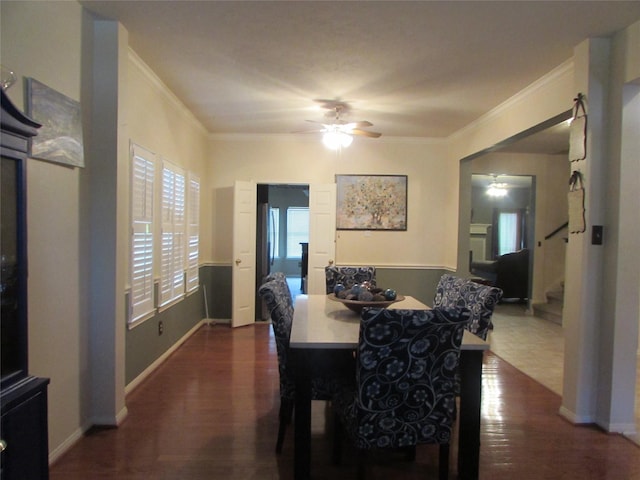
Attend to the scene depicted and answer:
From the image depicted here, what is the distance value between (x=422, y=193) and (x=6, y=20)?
4.62 metres

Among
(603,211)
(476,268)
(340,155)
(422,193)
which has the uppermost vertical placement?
(340,155)

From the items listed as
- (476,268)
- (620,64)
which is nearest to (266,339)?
(620,64)

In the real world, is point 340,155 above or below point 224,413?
above

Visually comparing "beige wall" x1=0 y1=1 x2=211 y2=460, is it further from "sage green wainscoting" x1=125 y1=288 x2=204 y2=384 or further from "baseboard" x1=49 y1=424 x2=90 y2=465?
"sage green wainscoting" x1=125 y1=288 x2=204 y2=384

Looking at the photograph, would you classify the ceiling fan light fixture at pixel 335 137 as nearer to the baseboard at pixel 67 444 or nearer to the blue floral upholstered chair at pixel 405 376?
the blue floral upholstered chair at pixel 405 376

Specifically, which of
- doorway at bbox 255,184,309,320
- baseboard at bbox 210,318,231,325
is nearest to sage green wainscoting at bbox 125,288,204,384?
baseboard at bbox 210,318,231,325

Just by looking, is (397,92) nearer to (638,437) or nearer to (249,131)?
(249,131)

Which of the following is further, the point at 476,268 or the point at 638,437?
the point at 476,268

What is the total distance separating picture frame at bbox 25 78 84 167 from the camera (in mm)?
1833

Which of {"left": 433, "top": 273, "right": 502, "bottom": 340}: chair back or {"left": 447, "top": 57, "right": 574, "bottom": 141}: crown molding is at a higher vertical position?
{"left": 447, "top": 57, "right": 574, "bottom": 141}: crown molding

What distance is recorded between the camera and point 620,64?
2441 millimetres

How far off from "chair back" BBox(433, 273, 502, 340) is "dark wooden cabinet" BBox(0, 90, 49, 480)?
6.15 feet

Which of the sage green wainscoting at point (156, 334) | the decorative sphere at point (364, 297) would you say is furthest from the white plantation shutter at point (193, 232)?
the decorative sphere at point (364, 297)

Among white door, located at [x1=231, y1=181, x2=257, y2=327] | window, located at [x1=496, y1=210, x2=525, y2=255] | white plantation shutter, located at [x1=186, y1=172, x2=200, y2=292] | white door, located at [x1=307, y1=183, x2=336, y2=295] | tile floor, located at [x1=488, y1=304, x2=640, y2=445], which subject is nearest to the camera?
tile floor, located at [x1=488, y1=304, x2=640, y2=445]
